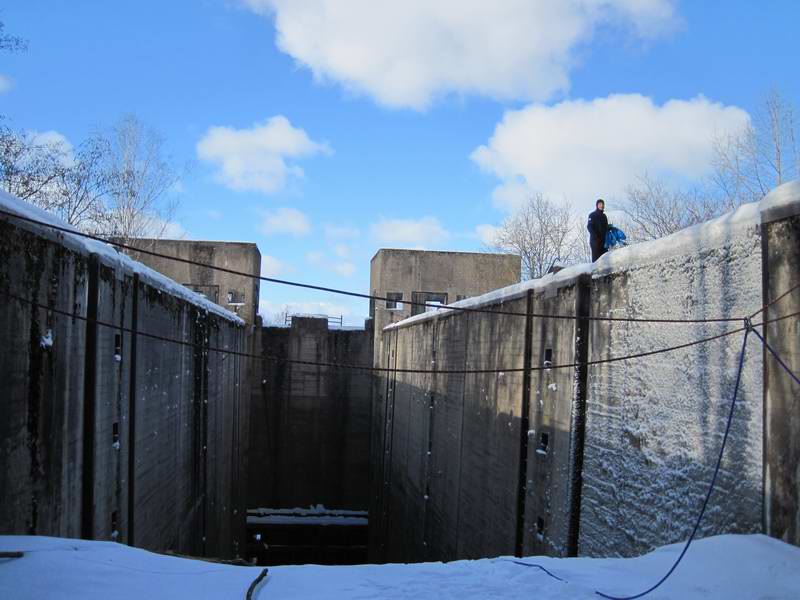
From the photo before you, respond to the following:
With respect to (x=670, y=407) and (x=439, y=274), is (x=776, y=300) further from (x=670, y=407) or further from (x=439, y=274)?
(x=439, y=274)

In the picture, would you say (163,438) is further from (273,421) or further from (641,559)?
(273,421)

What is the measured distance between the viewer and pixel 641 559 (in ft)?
14.6

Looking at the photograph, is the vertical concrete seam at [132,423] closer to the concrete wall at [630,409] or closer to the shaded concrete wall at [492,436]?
the shaded concrete wall at [492,436]

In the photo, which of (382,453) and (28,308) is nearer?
(28,308)

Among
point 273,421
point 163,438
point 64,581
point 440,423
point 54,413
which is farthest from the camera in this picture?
point 273,421

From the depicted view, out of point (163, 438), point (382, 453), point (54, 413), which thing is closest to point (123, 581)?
point (54, 413)

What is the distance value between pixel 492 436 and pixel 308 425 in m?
13.9

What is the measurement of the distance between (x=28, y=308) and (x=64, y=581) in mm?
2033

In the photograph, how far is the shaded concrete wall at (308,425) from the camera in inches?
860

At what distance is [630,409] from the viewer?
5.80m

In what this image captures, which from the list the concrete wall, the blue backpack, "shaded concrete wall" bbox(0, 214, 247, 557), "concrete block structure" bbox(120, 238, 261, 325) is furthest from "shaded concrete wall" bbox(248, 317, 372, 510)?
the blue backpack

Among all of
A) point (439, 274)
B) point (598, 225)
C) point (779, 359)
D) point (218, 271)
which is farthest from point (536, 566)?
point (439, 274)

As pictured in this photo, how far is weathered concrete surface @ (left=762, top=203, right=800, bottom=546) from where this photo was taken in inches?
152

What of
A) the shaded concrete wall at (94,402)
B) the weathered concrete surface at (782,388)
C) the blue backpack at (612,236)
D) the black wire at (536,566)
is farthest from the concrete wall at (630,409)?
the shaded concrete wall at (94,402)
